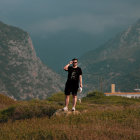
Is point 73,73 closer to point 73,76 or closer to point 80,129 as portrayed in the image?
point 73,76

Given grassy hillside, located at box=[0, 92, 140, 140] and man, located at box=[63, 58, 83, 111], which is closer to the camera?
grassy hillside, located at box=[0, 92, 140, 140]

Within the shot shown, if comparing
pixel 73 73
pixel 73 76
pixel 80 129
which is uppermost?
pixel 73 73

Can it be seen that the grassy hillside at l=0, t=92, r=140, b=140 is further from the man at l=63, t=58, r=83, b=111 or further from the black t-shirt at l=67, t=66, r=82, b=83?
the black t-shirt at l=67, t=66, r=82, b=83

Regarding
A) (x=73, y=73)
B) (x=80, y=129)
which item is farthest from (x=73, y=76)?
(x=80, y=129)

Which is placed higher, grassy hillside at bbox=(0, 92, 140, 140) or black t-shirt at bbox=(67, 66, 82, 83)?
black t-shirt at bbox=(67, 66, 82, 83)

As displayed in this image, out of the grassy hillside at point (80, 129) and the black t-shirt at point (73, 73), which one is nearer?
the grassy hillside at point (80, 129)

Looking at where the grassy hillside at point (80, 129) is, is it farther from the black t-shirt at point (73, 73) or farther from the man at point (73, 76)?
the black t-shirt at point (73, 73)

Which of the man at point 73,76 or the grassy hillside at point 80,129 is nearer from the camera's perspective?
the grassy hillside at point 80,129

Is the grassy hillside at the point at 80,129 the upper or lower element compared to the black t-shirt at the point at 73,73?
lower

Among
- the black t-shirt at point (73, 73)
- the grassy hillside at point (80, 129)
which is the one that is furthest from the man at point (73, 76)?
the grassy hillside at point (80, 129)

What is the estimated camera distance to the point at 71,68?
1585cm

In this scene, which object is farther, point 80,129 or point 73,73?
point 73,73

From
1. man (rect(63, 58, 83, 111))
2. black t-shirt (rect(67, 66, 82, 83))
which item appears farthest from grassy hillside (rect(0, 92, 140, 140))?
black t-shirt (rect(67, 66, 82, 83))

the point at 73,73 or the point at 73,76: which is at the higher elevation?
the point at 73,73
